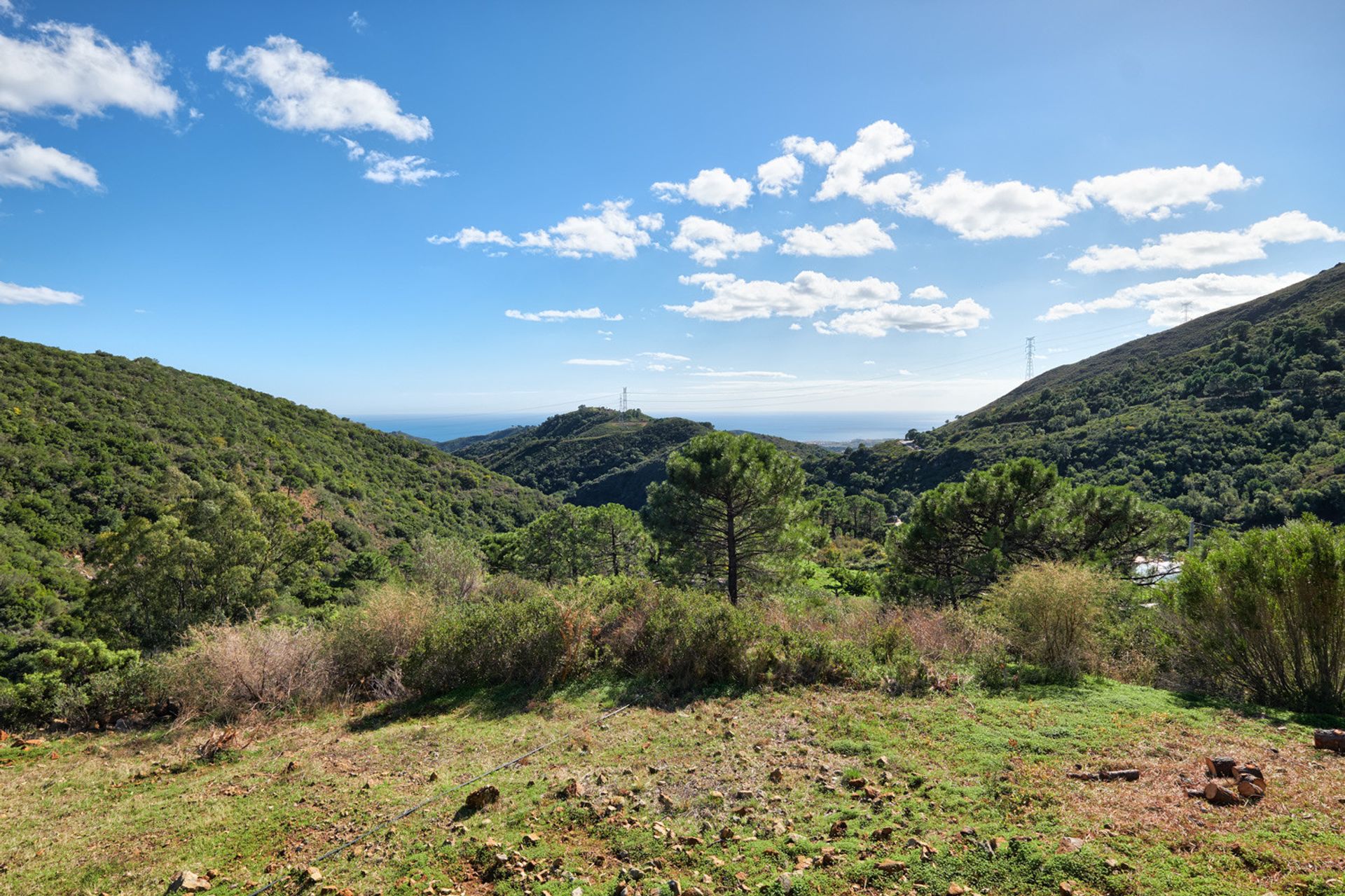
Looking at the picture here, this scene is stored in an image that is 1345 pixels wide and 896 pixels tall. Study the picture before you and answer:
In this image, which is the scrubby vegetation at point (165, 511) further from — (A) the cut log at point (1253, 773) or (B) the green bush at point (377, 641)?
(A) the cut log at point (1253, 773)

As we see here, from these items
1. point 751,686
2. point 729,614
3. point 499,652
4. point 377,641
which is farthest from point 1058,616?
point 377,641

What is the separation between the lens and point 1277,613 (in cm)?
737

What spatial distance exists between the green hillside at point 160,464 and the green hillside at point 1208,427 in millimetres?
60893

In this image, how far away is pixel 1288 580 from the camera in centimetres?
723

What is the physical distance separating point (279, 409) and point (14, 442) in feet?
100

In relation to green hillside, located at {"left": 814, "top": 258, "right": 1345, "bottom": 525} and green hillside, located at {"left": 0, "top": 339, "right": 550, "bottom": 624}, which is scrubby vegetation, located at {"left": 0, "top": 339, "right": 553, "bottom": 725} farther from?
green hillside, located at {"left": 814, "top": 258, "right": 1345, "bottom": 525}

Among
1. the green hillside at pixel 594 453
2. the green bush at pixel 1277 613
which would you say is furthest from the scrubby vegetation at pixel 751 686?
the green hillside at pixel 594 453

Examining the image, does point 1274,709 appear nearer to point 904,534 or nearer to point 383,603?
point 904,534

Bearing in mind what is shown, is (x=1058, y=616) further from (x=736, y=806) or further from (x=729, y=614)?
(x=736, y=806)

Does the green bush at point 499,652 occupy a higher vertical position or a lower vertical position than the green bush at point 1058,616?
lower

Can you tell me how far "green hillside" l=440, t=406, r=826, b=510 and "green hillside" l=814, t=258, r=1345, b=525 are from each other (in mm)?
27736

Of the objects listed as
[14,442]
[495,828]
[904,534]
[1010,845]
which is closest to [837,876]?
[1010,845]

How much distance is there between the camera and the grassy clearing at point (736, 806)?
13.8ft

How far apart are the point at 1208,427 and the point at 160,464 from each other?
89625 mm
